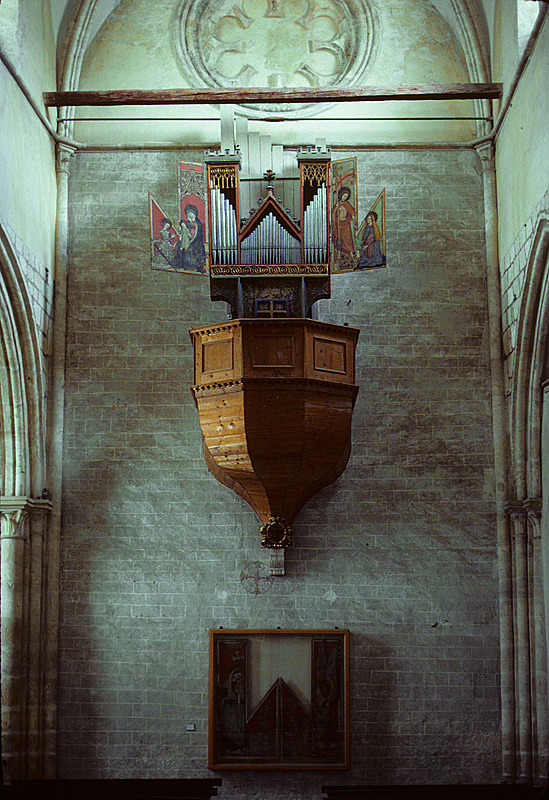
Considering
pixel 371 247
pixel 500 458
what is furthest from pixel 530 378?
pixel 371 247

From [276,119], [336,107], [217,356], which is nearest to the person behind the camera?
[217,356]

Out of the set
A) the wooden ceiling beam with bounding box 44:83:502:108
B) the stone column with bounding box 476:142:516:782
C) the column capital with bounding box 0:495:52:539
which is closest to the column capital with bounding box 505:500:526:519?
the stone column with bounding box 476:142:516:782

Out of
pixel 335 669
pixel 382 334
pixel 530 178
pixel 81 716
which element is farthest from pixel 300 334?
pixel 81 716

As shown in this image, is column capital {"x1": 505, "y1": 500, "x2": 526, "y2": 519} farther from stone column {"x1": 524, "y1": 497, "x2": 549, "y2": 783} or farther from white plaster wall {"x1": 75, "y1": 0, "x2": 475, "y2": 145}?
white plaster wall {"x1": 75, "y1": 0, "x2": 475, "y2": 145}

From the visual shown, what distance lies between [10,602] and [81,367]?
3258mm

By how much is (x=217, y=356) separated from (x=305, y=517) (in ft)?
8.57

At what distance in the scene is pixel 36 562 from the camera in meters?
12.4

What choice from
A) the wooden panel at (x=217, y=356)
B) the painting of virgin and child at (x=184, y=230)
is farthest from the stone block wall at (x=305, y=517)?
the wooden panel at (x=217, y=356)

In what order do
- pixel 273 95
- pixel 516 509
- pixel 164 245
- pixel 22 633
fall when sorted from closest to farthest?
pixel 22 633, pixel 516 509, pixel 273 95, pixel 164 245

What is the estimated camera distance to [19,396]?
1222 cm

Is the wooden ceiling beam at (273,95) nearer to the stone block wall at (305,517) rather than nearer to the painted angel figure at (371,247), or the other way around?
the stone block wall at (305,517)

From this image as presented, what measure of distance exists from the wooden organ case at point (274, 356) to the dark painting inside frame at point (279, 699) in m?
1.02

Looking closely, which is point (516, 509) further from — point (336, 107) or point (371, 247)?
point (336, 107)

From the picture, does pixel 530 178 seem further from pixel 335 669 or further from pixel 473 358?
pixel 335 669
